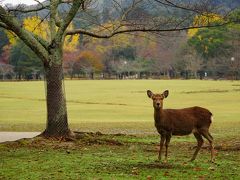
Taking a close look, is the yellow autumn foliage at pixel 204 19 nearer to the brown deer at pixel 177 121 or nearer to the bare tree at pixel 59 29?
the bare tree at pixel 59 29

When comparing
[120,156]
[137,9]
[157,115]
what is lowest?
[120,156]

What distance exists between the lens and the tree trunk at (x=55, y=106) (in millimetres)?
17141

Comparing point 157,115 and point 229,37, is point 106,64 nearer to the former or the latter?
point 229,37

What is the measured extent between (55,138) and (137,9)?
5375 mm

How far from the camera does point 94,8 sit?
1948 centimetres

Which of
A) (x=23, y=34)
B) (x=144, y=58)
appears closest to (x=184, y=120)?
(x=23, y=34)

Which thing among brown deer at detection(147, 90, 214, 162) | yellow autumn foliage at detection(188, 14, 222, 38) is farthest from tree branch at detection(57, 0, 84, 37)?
brown deer at detection(147, 90, 214, 162)

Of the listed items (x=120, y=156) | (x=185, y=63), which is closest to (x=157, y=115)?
(x=120, y=156)

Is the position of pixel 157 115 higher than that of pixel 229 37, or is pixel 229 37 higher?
pixel 229 37

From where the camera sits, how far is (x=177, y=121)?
12.3m

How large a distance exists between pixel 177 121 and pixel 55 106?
19.5ft

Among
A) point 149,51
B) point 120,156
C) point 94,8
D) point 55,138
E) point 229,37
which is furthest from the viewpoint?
point 149,51

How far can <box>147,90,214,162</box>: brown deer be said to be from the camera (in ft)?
39.4

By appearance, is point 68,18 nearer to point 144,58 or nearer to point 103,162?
point 103,162
